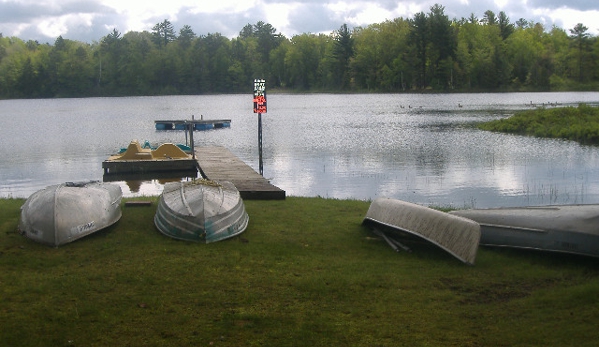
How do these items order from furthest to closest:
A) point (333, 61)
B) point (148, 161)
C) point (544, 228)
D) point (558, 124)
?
point (333, 61) < point (558, 124) < point (148, 161) < point (544, 228)

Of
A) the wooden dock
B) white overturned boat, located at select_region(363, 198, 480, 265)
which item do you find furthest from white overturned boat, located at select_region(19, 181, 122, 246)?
white overturned boat, located at select_region(363, 198, 480, 265)

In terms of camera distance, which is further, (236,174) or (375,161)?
(375,161)

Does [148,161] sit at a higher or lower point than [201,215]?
lower

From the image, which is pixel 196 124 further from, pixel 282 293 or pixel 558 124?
pixel 282 293

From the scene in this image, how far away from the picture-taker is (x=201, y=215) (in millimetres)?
9117

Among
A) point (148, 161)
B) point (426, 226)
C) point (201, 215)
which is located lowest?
point (148, 161)

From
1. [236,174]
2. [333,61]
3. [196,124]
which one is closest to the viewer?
[236,174]

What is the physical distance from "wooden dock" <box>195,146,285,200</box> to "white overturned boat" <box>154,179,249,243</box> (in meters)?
2.94

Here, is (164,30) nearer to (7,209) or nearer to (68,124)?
(68,124)

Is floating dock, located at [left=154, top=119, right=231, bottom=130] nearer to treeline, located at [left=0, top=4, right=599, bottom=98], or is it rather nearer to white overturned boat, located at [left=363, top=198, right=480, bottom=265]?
white overturned boat, located at [left=363, top=198, right=480, bottom=265]

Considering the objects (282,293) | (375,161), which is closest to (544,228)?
(282,293)

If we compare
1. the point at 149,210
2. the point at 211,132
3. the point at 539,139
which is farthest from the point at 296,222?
the point at 211,132

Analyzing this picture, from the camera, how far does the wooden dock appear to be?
43.2 ft

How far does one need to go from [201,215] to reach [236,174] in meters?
8.41
